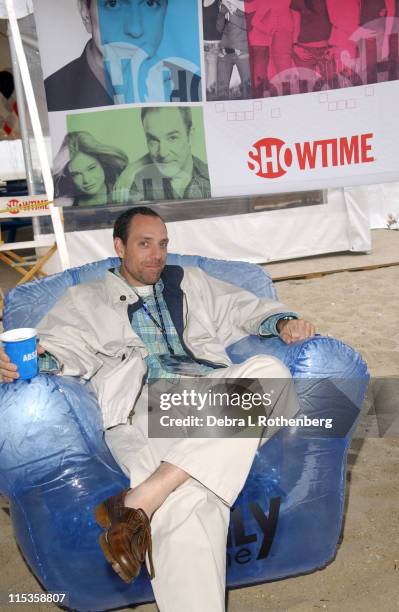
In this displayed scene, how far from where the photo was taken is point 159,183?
5.42 meters

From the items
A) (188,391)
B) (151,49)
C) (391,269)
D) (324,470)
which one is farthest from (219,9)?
(324,470)

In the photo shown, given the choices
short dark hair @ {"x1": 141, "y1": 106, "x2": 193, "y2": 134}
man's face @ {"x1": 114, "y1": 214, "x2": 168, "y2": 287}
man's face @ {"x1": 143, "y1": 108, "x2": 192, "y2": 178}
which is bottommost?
man's face @ {"x1": 114, "y1": 214, "x2": 168, "y2": 287}

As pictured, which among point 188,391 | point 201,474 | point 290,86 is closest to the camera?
point 201,474

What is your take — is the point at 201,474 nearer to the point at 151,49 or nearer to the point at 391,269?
the point at 151,49

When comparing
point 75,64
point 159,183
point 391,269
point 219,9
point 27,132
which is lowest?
point 391,269

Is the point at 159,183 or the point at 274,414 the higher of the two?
the point at 159,183

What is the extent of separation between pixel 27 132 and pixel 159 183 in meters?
1.27

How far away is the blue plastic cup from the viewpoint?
2297 mm

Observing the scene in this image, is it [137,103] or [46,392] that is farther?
[137,103]

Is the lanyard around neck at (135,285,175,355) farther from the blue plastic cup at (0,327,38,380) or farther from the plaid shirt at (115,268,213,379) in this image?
the blue plastic cup at (0,327,38,380)

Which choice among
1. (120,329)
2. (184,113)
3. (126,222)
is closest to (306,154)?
(184,113)

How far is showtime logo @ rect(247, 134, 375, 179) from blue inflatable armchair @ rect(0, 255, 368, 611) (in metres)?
3.02

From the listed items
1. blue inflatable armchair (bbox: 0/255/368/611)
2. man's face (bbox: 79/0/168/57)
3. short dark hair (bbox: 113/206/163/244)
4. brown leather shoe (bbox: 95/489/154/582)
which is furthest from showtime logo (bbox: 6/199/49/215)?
brown leather shoe (bbox: 95/489/154/582)
